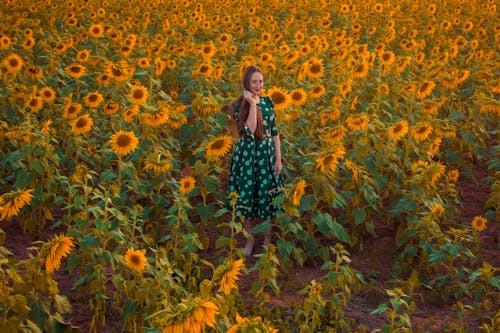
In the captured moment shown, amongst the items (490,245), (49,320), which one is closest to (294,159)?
(490,245)

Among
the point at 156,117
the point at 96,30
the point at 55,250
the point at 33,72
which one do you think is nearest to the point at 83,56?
the point at 33,72

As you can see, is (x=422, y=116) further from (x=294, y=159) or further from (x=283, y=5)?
(x=283, y=5)

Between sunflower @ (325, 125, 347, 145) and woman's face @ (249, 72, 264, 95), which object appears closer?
woman's face @ (249, 72, 264, 95)

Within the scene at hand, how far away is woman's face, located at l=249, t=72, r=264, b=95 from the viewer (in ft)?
15.5

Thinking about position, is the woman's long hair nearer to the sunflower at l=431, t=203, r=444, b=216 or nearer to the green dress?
the green dress

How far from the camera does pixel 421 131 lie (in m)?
5.36

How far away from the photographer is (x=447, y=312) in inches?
173

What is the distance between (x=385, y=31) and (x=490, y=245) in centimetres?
591

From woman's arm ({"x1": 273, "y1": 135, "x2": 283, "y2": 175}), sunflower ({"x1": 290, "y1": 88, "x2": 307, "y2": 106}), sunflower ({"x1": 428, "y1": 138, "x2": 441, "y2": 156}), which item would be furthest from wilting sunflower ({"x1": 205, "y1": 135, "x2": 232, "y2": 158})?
sunflower ({"x1": 428, "y1": 138, "x2": 441, "y2": 156})

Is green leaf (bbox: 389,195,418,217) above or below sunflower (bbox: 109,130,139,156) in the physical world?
below

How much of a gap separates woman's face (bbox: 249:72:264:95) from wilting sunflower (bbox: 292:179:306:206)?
→ 2.67 ft

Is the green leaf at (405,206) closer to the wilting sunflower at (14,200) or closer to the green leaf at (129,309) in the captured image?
the green leaf at (129,309)

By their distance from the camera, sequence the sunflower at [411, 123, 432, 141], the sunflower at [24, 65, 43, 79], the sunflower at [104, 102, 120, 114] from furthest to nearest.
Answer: the sunflower at [24, 65, 43, 79] → the sunflower at [104, 102, 120, 114] → the sunflower at [411, 123, 432, 141]

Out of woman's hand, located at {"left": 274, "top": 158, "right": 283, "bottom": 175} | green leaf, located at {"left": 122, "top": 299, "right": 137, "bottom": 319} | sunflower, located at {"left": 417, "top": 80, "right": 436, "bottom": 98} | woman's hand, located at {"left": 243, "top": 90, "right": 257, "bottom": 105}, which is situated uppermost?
woman's hand, located at {"left": 243, "top": 90, "right": 257, "bottom": 105}
